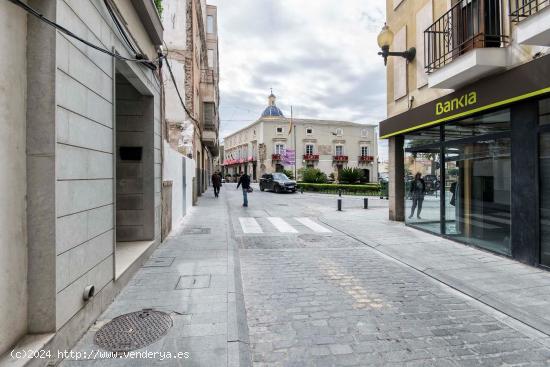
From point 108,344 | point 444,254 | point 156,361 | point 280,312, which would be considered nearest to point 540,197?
point 444,254

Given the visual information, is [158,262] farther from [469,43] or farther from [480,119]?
[469,43]

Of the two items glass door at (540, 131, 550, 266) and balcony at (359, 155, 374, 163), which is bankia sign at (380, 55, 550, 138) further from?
balcony at (359, 155, 374, 163)

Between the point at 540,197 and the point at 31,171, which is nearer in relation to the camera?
the point at 31,171

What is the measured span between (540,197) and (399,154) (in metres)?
4.99

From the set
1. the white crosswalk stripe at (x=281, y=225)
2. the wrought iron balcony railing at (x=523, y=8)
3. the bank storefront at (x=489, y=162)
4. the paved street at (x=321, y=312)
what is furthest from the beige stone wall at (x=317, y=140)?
the paved street at (x=321, y=312)

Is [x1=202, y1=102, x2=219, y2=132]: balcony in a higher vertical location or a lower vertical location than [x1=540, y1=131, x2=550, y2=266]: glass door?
higher

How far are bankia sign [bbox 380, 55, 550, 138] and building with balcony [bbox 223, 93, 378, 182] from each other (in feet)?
129

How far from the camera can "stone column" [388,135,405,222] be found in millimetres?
10336

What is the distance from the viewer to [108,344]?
3047 mm

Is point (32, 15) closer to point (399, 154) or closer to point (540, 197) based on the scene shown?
point (540, 197)

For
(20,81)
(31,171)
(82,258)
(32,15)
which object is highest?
(32,15)

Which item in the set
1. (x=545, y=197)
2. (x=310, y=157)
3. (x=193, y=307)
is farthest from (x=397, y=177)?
(x=310, y=157)

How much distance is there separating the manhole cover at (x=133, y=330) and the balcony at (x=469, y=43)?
21.4ft

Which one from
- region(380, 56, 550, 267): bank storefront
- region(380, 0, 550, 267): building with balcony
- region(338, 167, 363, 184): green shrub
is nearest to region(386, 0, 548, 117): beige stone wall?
region(380, 0, 550, 267): building with balcony
